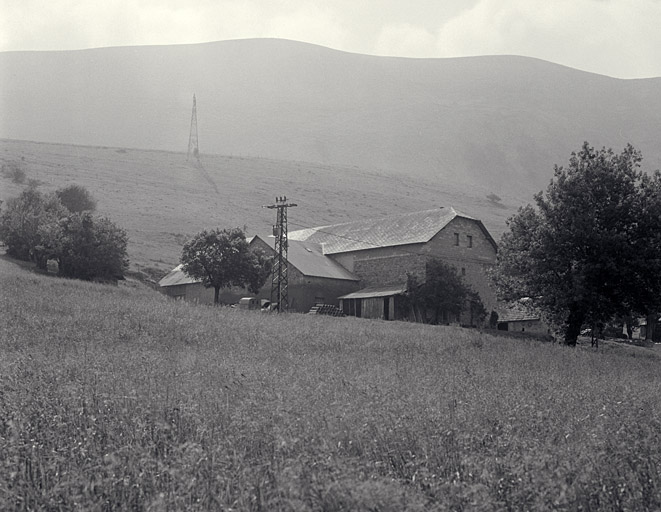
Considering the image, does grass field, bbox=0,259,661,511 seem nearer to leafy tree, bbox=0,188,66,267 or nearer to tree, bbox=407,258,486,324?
tree, bbox=407,258,486,324

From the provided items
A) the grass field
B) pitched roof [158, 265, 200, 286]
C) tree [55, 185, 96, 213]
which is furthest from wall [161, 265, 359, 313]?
the grass field

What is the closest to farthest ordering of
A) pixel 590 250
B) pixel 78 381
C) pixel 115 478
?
pixel 115 478
pixel 78 381
pixel 590 250

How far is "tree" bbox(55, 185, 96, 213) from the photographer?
80.8 metres

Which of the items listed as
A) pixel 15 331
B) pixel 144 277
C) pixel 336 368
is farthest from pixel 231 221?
pixel 336 368

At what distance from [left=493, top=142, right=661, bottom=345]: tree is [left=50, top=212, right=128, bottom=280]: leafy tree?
31091 mm

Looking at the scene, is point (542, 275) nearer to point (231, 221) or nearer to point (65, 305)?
point (65, 305)

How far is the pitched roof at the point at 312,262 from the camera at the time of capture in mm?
56469

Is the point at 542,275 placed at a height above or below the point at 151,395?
above

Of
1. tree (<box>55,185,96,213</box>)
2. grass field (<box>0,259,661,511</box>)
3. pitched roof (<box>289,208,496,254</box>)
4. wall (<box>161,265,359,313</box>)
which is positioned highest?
tree (<box>55,185,96,213</box>)

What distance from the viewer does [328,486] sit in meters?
5.66

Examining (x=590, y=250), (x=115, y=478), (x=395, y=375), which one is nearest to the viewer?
(x=115, y=478)

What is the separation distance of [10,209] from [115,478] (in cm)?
6191

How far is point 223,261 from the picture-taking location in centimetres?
5469

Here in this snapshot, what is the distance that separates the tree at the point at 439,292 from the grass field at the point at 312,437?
37.6 meters
